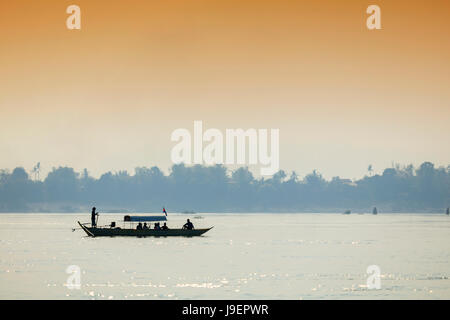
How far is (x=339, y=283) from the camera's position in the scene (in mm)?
46688

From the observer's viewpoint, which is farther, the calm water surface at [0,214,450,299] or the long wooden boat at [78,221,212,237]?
the long wooden boat at [78,221,212,237]

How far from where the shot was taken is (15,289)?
43188 millimetres

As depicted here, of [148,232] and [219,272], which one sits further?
[148,232]

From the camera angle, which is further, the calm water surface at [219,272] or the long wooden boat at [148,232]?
the long wooden boat at [148,232]
